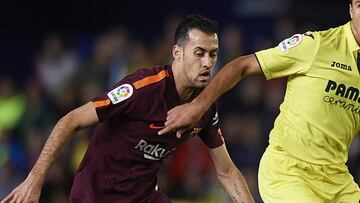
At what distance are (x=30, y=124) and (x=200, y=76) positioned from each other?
543 centimetres

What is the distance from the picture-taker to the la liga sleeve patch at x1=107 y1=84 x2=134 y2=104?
6422 millimetres

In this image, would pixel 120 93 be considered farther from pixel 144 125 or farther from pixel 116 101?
pixel 144 125

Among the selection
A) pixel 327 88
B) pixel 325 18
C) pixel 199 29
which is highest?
pixel 199 29

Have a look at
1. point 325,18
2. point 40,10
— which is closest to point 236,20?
point 325,18

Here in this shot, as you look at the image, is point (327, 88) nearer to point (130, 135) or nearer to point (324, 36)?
point (324, 36)

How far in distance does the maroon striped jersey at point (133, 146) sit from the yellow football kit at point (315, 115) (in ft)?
2.36

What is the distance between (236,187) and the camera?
22.9ft

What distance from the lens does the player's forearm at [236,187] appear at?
692 centimetres

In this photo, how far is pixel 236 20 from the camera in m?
13.3

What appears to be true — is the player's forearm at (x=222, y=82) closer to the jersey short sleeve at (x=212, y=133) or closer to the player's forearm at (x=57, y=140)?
the jersey short sleeve at (x=212, y=133)

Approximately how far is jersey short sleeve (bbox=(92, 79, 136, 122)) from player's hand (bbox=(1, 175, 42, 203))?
24.3 inches

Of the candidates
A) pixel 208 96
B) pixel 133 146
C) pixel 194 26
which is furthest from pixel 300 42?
pixel 133 146

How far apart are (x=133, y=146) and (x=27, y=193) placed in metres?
0.91

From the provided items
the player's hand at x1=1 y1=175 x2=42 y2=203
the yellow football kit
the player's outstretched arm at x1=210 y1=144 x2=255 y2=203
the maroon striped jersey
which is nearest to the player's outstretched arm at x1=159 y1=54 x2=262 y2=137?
the yellow football kit
